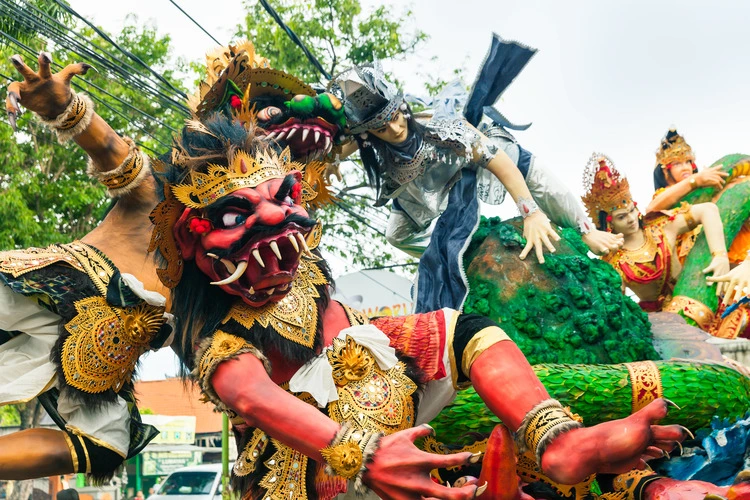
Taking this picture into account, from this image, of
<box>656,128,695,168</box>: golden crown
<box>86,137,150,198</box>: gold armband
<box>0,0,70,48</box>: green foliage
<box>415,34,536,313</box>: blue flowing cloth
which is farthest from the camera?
<box>0,0,70,48</box>: green foliage

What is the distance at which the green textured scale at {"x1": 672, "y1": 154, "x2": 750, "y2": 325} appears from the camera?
147 inches

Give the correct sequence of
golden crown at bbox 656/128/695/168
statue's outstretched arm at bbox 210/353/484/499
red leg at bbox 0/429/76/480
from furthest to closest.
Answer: golden crown at bbox 656/128/695/168
red leg at bbox 0/429/76/480
statue's outstretched arm at bbox 210/353/484/499

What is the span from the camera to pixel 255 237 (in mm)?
2287

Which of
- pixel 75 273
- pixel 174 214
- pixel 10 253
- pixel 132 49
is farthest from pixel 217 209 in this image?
pixel 132 49

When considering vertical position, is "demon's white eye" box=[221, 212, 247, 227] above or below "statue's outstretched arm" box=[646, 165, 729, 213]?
below

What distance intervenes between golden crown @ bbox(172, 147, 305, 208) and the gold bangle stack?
31.2 inches

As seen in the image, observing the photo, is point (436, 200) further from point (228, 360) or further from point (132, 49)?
point (132, 49)

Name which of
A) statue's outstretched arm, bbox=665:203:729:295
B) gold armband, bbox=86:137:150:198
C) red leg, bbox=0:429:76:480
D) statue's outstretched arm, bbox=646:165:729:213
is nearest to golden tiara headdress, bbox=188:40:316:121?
gold armband, bbox=86:137:150:198

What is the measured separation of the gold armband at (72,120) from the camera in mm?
2652

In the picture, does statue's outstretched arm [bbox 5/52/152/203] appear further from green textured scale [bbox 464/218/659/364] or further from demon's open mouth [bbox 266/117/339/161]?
green textured scale [bbox 464/218/659/364]

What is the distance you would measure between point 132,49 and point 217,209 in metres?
8.98

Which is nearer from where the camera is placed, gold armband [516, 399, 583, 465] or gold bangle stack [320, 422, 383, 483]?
gold bangle stack [320, 422, 383, 483]

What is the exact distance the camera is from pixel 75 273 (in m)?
2.65

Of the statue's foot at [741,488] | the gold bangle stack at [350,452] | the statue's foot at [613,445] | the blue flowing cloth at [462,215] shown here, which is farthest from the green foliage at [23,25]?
the statue's foot at [741,488]
